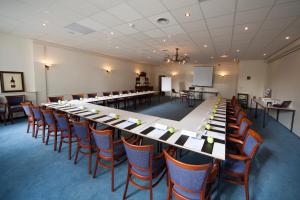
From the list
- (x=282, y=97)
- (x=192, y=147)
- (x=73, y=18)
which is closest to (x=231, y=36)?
(x=282, y=97)

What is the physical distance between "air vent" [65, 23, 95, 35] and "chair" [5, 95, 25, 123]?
3.24m

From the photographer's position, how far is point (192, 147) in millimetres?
1655

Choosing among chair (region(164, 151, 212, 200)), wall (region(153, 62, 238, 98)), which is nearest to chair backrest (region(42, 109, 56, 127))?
chair (region(164, 151, 212, 200))

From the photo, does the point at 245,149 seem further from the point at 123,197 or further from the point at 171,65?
the point at 171,65

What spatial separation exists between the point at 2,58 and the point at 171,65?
1074 centimetres

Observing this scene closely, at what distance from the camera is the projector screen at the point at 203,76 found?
1057 cm

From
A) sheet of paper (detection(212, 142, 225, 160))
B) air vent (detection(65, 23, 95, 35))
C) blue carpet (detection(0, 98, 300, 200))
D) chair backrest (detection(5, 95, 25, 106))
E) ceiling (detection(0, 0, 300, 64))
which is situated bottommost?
blue carpet (detection(0, 98, 300, 200))

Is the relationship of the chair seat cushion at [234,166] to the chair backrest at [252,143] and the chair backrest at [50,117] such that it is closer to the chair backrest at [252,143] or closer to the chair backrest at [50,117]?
the chair backrest at [252,143]

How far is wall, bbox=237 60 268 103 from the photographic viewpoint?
7.93 metres

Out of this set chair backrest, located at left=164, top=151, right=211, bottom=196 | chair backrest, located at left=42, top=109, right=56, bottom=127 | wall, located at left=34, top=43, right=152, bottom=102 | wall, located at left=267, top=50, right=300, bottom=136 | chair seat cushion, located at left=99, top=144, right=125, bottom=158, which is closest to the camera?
chair backrest, located at left=164, top=151, right=211, bottom=196

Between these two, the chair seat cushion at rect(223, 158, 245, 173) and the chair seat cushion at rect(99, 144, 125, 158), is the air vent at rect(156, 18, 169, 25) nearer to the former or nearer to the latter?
the chair seat cushion at rect(99, 144, 125, 158)

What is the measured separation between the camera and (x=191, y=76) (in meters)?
11.5

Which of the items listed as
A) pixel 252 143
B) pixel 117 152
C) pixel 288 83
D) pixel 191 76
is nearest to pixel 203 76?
pixel 191 76

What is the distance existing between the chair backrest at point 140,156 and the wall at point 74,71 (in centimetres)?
583
